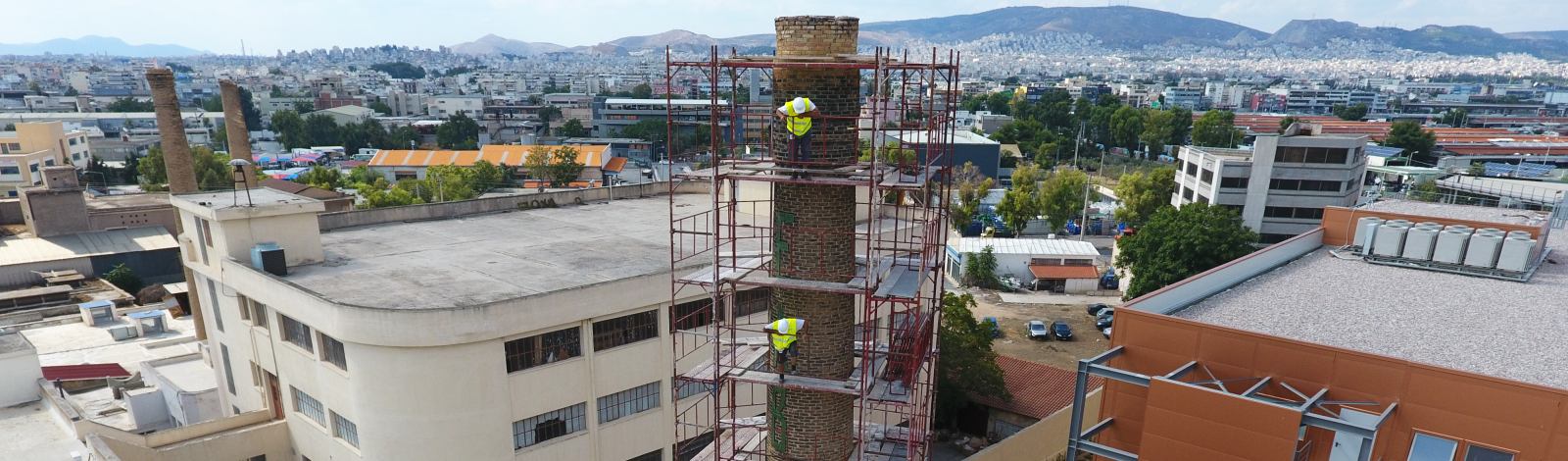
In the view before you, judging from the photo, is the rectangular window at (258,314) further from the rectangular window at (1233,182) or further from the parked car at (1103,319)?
the rectangular window at (1233,182)

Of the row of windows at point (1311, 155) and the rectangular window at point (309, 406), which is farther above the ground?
the row of windows at point (1311, 155)

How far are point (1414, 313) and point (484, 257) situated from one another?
25717 mm

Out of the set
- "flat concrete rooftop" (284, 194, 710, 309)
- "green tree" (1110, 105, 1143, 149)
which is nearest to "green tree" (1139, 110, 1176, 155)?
"green tree" (1110, 105, 1143, 149)

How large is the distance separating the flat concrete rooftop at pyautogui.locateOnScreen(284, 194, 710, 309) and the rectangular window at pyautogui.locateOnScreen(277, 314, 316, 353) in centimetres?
101

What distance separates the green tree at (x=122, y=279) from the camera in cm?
5062

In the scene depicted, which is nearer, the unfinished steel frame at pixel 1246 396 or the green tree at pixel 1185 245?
the unfinished steel frame at pixel 1246 396

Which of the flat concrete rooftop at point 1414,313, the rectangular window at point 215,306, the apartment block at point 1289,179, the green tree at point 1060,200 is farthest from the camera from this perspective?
the green tree at point 1060,200

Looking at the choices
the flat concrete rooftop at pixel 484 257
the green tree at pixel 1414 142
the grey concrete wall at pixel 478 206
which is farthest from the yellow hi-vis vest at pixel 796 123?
the green tree at pixel 1414 142

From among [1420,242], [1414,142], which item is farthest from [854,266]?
[1414,142]

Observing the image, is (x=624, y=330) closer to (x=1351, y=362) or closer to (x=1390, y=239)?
(x=1351, y=362)

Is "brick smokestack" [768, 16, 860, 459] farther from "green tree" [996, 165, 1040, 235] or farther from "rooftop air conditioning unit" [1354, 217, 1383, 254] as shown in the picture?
"green tree" [996, 165, 1040, 235]

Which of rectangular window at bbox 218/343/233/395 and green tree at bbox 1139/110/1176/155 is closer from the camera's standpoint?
rectangular window at bbox 218/343/233/395

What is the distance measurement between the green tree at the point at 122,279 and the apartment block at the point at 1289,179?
7369cm

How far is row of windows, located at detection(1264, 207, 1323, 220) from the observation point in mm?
51406
